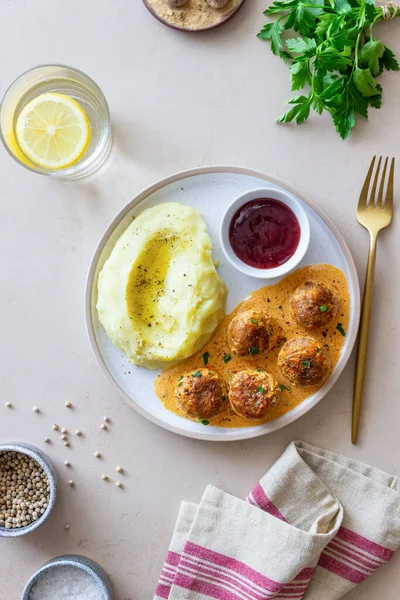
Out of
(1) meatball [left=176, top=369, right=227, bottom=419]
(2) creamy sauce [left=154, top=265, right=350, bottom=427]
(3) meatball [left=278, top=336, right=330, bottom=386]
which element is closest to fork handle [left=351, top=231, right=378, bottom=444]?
(2) creamy sauce [left=154, top=265, right=350, bottom=427]

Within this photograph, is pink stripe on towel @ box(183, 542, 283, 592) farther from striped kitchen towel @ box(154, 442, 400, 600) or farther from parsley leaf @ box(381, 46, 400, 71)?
parsley leaf @ box(381, 46, 400, 71)

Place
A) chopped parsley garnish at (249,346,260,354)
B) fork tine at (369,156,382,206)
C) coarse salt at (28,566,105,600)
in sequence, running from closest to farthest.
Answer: chopped parsley garnish at (249,346,260,354) → fork tine at (369,156,382,206) → coarse salt at (28,566,105,600)

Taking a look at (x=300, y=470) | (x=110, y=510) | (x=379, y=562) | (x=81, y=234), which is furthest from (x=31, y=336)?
(x=379, y=562)

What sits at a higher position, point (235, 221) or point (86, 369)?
point (235, 221)

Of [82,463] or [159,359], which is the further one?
[82,463]

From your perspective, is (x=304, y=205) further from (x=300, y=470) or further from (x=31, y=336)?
(x=31, y=336)

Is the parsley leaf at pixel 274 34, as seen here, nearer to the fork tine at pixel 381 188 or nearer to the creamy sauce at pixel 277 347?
the fork tine at pixel 381 188
